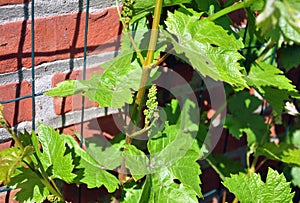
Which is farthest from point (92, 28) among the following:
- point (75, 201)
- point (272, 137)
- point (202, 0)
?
point (272, 137)

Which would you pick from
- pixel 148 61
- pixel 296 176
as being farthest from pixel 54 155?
pixel 296 176

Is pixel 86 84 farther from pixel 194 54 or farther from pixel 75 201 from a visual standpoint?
pixel 75 201

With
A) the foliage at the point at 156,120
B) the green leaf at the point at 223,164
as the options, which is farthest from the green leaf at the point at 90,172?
the green leaf at the point at 223,164

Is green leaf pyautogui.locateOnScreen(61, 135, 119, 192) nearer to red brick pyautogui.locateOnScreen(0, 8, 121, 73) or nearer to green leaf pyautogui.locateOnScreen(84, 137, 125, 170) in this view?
green leaf pyautogui.locateOnScreen(84, 137, 125, 170)

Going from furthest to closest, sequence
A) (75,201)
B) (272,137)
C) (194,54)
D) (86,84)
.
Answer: (272,137) → (75,201) → (86,84) → (194,54)

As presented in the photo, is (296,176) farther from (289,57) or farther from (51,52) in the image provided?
(51,52)

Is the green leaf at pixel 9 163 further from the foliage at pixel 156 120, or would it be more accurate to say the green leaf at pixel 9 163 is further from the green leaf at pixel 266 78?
the green leaf at pixel 266 78
